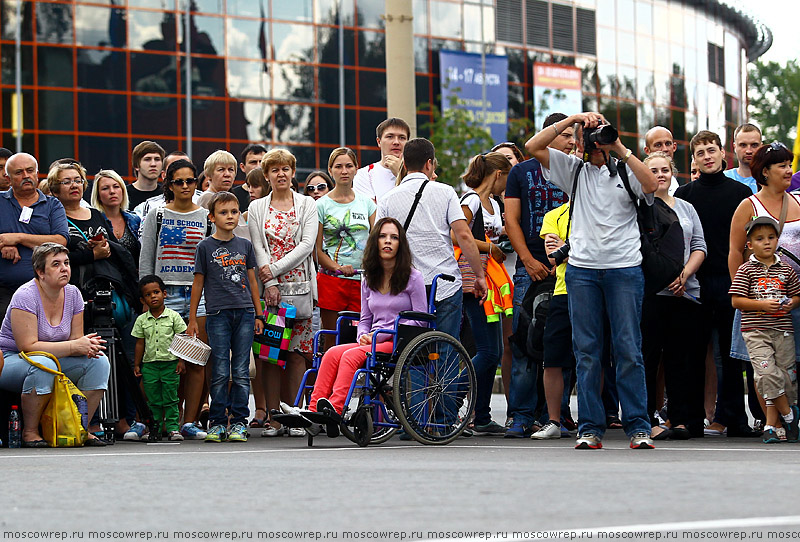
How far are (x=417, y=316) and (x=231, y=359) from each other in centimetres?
189

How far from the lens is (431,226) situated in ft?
32.6

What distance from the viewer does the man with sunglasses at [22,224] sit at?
1049 cm

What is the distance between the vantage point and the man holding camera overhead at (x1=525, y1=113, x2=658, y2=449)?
8789mm

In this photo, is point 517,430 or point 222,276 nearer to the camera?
point 517,430

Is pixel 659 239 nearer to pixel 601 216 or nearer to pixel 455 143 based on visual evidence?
pixel 601 216

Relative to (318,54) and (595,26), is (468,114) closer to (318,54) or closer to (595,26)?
(318,54)

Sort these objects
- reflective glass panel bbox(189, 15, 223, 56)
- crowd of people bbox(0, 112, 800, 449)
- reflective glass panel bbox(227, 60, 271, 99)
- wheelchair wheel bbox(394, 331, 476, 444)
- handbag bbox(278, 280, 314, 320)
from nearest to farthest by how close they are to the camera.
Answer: crowd of people bbox(0, 112, 800, 449) → wheelchair wheel bbox(394, 331, 476, 444) → handbag bbox(278, 280, 314, 320) → reflective glass panel bbox(189, 15, 223, 56) → reflective glass panel bbox(227, 60, 271, 99)

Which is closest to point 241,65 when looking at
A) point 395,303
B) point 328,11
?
point 328,11

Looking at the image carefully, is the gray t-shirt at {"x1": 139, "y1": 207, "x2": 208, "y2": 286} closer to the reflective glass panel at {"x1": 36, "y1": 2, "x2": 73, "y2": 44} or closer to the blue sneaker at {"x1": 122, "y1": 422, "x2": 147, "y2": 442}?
the blue sneaker at {"x1": 122, "y1": 422, "x2": 147, "y2": 442}

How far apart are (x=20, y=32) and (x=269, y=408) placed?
3187 cm

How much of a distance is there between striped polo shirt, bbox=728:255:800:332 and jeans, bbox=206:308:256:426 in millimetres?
3537

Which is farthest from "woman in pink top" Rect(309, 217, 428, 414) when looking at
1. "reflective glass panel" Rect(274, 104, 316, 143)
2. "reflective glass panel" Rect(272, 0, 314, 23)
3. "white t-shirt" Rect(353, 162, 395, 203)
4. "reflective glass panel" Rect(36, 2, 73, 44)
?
"reflective glass panel" Rect(272, 0, 314, 23)

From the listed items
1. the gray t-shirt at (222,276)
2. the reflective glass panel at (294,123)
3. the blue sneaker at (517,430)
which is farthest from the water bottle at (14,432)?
the reflective glass panel at (294,123)

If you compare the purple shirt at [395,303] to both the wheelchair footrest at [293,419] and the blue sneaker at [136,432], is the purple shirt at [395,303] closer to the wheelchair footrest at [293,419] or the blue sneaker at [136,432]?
the wheelchair footrest at [293,419]
